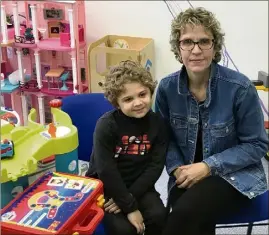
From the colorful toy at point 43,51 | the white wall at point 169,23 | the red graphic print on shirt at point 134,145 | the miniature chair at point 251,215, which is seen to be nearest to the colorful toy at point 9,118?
the red graphic print on shirt at point 134,145

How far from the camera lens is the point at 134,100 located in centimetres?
131

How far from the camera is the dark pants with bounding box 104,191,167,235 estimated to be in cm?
126

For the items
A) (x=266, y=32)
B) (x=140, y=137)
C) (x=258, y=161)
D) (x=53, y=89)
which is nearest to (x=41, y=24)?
(x=53, y=89)

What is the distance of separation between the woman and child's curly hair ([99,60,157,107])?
15 cm

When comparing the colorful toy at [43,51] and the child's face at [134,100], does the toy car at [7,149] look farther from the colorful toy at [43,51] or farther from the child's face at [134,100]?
the colorful toy at [43,51]

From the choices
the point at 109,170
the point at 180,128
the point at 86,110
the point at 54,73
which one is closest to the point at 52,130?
the point at 109,170

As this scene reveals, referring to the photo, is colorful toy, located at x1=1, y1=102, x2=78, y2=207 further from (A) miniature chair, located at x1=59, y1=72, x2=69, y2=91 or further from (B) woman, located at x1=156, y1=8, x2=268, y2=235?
(A) miniature chair, located at x1=59, y1=72, x2=69, y2=91

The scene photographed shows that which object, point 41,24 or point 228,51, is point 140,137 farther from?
point 41,24

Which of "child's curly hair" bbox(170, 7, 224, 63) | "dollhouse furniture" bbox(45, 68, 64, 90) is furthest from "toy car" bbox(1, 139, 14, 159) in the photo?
"dollhouse furniture" bbox(45, 68, 64, 90)

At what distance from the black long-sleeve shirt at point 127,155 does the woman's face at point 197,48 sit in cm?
22

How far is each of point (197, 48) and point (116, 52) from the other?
127 cm

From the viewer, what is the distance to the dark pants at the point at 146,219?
1.26m

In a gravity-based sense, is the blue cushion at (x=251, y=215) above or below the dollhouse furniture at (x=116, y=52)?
below

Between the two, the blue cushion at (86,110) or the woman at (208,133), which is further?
the blue cushion at (86,110)
